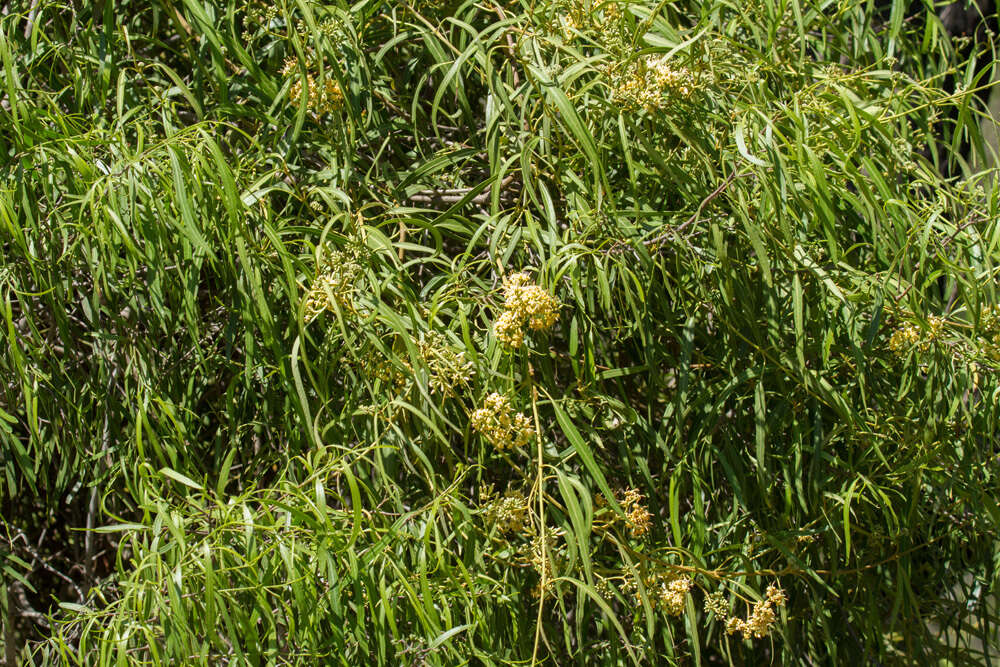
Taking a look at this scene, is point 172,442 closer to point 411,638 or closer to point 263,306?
point 263,306

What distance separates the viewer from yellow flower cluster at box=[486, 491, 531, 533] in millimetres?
1096

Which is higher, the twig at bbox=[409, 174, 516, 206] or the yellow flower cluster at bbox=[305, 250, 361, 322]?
the yellow flower cluster at bbox=[305, 250, 361, 322]

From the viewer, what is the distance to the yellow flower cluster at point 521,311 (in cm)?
104

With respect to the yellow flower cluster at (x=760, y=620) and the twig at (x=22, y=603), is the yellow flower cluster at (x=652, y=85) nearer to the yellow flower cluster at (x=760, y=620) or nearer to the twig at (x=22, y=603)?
the yellow flower cluster at (x=760, y=620)

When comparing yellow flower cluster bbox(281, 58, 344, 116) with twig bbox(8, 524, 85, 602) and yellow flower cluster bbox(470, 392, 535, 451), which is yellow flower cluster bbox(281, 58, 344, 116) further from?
twig bbox(8, 524, 85, 602)

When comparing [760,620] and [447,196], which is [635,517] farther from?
[447,196]

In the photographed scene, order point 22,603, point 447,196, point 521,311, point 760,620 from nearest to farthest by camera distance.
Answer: point 521,311 → point 760,620 → point 447,196 → point 22,603

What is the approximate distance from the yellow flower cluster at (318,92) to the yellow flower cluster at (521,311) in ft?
1.18

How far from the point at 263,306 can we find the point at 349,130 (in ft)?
1.08

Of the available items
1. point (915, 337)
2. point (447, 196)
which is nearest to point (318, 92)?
point (447, 196)

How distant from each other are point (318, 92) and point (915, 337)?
82 centimetres

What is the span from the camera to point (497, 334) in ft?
3.48

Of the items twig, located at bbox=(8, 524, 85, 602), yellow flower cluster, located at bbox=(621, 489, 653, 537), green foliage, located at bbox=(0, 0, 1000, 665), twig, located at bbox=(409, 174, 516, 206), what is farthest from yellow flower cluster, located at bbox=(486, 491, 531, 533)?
twig, located at bbox=(8, 524, 85, 602)

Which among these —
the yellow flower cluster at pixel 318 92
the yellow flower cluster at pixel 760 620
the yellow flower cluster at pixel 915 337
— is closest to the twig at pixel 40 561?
the yellow flower cluster at pixel 318 92
